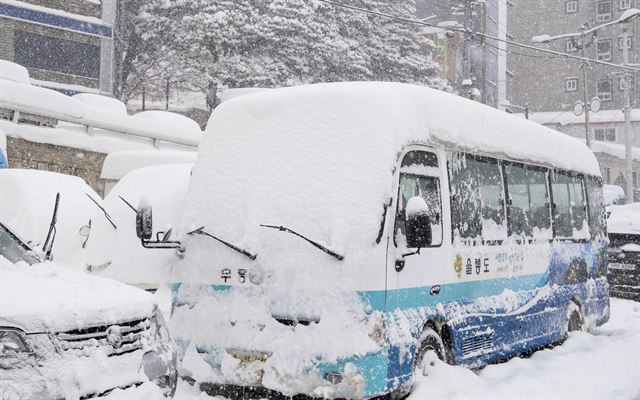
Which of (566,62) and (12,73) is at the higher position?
(566,62)

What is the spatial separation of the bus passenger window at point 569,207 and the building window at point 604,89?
62505 mm

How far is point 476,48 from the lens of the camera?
51.9 metres

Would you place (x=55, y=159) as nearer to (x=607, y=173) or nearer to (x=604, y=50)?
(x=607, y=173)

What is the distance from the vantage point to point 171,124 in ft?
72.7

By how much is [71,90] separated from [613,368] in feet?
85.3

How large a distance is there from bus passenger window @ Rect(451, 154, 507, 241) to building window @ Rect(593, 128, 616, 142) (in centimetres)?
5567

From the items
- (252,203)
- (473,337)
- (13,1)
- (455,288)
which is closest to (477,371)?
(473,337)

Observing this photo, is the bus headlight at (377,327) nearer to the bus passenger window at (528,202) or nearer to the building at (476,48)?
the bus passenger window at (528,202)

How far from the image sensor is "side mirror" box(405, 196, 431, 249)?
584cm

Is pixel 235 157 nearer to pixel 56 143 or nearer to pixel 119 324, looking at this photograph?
pixel 119 324

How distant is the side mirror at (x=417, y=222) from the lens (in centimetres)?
584

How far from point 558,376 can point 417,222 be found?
307 cm

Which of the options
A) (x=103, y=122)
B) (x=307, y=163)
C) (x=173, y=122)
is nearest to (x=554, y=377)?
(x=307, y=163)

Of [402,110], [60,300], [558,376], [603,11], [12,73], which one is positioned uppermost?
[603,11]
